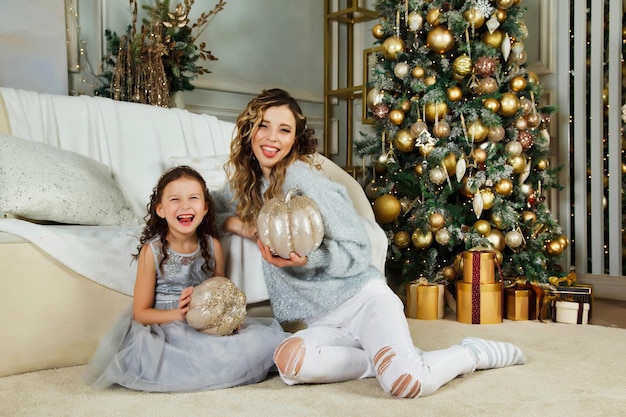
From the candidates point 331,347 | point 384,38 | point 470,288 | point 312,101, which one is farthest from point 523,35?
point 331,347

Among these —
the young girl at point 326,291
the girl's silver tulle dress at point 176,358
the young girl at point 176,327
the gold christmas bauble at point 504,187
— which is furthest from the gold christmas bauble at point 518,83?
the girl's silver tulle dress at point 176,358

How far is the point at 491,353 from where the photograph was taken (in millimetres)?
1987

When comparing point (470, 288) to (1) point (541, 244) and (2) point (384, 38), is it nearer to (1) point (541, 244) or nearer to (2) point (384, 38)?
(1) point (541, 244)

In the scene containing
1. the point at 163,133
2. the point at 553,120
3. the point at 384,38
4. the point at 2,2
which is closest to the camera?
the point at 163,133

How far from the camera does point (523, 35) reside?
3.32m

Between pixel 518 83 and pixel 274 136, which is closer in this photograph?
pixel 274 136

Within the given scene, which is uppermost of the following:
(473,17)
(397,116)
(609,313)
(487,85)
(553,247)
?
(473,17)

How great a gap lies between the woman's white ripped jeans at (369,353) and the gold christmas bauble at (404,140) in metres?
1.51

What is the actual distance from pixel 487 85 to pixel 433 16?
43cm

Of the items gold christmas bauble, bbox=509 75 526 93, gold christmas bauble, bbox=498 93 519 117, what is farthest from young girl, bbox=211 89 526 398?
gold christmas bauble, bbox=509 75 526 93

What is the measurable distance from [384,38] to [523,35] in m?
0.70

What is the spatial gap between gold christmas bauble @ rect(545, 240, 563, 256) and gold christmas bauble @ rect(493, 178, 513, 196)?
0.42m

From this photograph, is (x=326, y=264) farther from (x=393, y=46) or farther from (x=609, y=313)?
(x=609, y=313)

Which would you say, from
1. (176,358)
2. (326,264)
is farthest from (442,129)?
(176,358)
